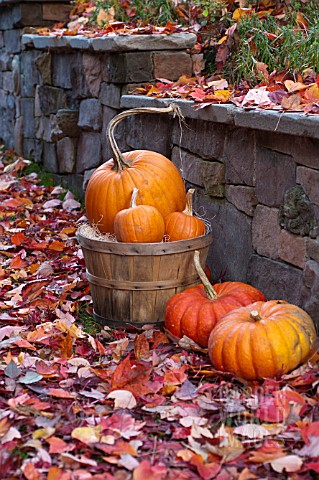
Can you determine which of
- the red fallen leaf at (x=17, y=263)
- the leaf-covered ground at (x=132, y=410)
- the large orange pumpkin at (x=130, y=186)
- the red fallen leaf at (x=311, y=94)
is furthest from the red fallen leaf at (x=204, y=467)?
the red fallen leaf at (x=17, y=263)

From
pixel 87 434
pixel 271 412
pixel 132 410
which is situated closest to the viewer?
pixel 87 434

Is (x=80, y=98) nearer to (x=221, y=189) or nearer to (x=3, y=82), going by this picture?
(x=221, y=189)

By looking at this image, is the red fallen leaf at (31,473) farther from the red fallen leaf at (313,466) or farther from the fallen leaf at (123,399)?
the red fallen leaf at (313,466)

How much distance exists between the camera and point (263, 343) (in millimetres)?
3035

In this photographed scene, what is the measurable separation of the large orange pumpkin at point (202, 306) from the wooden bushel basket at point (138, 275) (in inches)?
4.3

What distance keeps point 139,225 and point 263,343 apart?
3.06ft

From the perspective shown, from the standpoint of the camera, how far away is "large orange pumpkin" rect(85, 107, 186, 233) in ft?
12.9

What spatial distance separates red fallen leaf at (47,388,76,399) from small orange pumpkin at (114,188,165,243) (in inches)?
36.7

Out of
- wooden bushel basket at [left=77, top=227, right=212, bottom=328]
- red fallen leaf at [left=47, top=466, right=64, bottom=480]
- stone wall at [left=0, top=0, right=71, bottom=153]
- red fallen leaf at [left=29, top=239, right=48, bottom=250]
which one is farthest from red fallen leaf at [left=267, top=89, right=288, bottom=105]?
stone wall at [left=0, top=0, right=71, bottom=153]

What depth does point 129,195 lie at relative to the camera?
12.8 ft

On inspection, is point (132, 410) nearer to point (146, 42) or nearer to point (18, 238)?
point (18, 238)

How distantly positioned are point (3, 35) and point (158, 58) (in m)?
4.32

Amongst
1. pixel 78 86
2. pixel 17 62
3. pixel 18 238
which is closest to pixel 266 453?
pixel 18 238

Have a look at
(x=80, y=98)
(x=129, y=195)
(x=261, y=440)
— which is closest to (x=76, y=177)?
(x=80, y=98)
